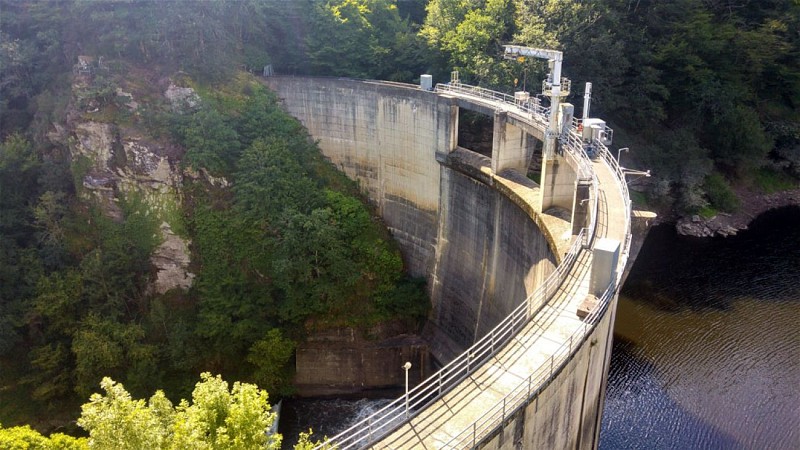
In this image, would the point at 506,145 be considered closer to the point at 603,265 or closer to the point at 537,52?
the point at 537,52

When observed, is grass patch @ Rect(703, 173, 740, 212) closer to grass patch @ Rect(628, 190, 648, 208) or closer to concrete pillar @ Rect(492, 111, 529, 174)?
grass patch @ Rect(628, 190, 648, 208)

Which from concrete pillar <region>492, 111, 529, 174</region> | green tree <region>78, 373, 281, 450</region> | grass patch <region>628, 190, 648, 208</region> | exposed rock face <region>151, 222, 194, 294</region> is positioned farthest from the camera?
grass patch <region>628, 190, 648, 208</region>

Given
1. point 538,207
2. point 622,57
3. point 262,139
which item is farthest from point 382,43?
point 538,207

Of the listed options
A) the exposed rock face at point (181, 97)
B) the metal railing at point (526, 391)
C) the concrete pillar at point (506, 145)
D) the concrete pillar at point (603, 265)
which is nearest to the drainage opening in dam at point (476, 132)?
the concrete pillar at point (506, 145)

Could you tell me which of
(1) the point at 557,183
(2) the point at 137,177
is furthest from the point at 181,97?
(1) the point at 557,183

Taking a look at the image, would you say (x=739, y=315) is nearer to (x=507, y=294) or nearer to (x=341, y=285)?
(x=507, y=294)

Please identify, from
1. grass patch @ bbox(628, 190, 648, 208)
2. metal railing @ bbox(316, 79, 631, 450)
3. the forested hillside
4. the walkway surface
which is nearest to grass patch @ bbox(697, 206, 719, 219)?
grass patch @ bbox(628, 190, 648, 208)

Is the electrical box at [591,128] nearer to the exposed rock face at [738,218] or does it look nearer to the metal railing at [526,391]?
the metal railing at [526,391]
